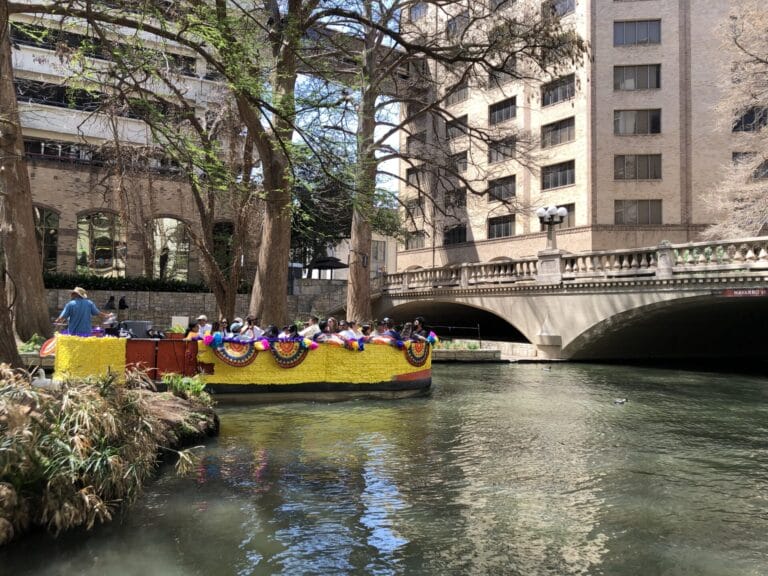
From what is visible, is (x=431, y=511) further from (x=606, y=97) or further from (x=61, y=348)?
(x=606, y=97)

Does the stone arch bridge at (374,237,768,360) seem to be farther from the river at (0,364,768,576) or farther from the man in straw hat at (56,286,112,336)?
the man in straw hat at (56,286,112,336)

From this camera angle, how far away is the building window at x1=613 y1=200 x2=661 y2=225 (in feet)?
123

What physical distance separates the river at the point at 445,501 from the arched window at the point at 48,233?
1044 inches

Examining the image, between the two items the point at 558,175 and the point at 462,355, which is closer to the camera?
the point at 462,355

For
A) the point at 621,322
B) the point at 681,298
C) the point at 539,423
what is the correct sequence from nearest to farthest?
the point at 539,423 → the point at 681,298 → the point at 621,322

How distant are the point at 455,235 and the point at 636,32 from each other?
57.4 feet

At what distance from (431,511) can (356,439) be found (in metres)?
3.96

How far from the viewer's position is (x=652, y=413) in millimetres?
14461

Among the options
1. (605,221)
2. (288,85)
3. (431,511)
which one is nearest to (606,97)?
(605,221)

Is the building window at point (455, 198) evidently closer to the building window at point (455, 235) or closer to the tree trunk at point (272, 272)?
the building window at point (455, 235)

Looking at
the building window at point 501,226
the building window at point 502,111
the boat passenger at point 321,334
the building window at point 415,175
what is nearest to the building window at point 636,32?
the building window at point 502,111

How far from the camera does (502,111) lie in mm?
43375

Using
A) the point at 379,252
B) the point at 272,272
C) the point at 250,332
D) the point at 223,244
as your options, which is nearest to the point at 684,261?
the point at 272,272

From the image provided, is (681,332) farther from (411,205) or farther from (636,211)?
(411,205)
